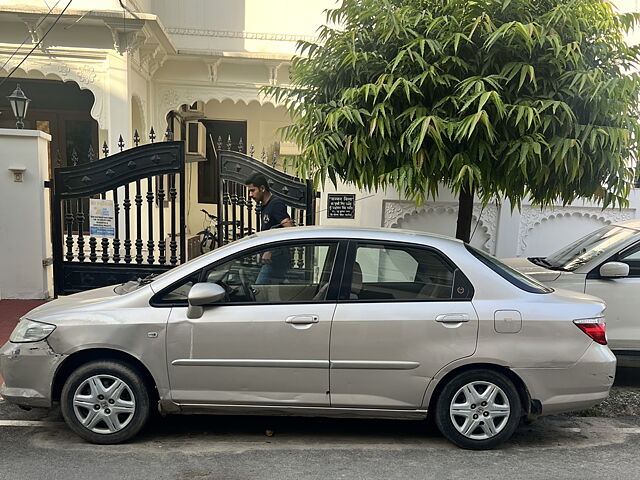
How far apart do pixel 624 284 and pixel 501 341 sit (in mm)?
2156

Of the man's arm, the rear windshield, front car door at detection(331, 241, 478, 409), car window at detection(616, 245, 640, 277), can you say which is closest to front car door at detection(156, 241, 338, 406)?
front car door at detection(331, 241, 478, 409)

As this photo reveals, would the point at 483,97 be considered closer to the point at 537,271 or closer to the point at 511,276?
the point at 511,276

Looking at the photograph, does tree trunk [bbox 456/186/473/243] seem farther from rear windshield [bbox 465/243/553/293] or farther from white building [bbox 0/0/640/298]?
rear windshield [bbox 465/243/553/293]

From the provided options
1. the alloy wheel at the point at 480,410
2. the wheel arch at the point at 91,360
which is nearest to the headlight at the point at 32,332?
the wheel arch at the point at 91,360

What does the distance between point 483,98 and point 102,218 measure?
5.23m

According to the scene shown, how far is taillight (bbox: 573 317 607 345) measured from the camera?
3.67 metres

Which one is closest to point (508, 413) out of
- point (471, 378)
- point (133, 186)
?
point (471, 378)

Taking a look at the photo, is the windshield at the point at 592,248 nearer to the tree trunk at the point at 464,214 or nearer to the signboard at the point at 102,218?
the tree trunk at the point at 464,214

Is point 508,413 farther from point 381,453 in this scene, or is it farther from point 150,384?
point 150,384

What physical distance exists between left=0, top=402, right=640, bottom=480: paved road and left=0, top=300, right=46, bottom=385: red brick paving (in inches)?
83.0

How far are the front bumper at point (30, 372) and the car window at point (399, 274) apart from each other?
2.17 metres

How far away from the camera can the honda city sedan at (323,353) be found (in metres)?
3.61

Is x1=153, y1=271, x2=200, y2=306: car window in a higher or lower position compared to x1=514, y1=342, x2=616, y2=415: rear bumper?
higher

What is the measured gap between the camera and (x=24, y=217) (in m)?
7.08
